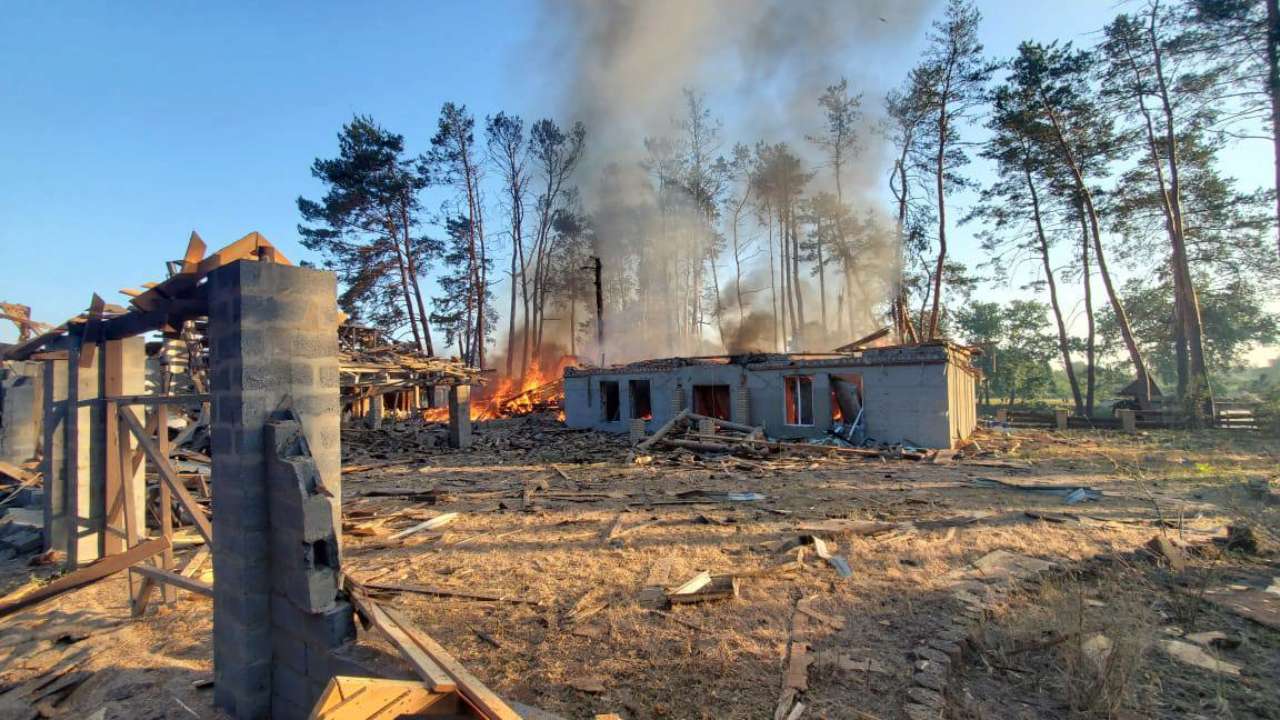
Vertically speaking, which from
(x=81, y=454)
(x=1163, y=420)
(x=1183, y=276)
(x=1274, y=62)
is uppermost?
(x=1274, y=62)

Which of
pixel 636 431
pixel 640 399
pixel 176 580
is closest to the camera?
pixel 176 580

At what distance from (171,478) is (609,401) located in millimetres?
20340

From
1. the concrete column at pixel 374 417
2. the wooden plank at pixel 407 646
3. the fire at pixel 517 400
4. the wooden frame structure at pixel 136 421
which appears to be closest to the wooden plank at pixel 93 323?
the wooden frame structure at pixel 136 421

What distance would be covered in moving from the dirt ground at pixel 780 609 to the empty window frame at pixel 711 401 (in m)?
10.1

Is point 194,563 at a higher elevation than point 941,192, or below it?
below

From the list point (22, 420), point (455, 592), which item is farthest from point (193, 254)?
point (22, 420)

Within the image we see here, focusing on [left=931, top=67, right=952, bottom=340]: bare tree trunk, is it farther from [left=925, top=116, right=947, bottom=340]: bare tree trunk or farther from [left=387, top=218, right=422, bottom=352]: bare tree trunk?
[left=387, top=218, right=422, bottom=352]: bare tree trunk

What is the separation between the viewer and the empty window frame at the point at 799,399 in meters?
18.6

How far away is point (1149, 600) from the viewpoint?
543cm

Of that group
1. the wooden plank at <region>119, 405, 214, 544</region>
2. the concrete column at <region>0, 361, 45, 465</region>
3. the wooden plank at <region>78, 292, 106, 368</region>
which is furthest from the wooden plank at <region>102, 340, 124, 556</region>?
the concrete column at <region>0, 361, 45, 465</region>

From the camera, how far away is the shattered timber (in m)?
3.84

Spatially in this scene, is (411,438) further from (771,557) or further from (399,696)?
(399,696)

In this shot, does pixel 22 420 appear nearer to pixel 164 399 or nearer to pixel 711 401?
pixel 164 399

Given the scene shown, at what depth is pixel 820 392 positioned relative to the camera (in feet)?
58.7
